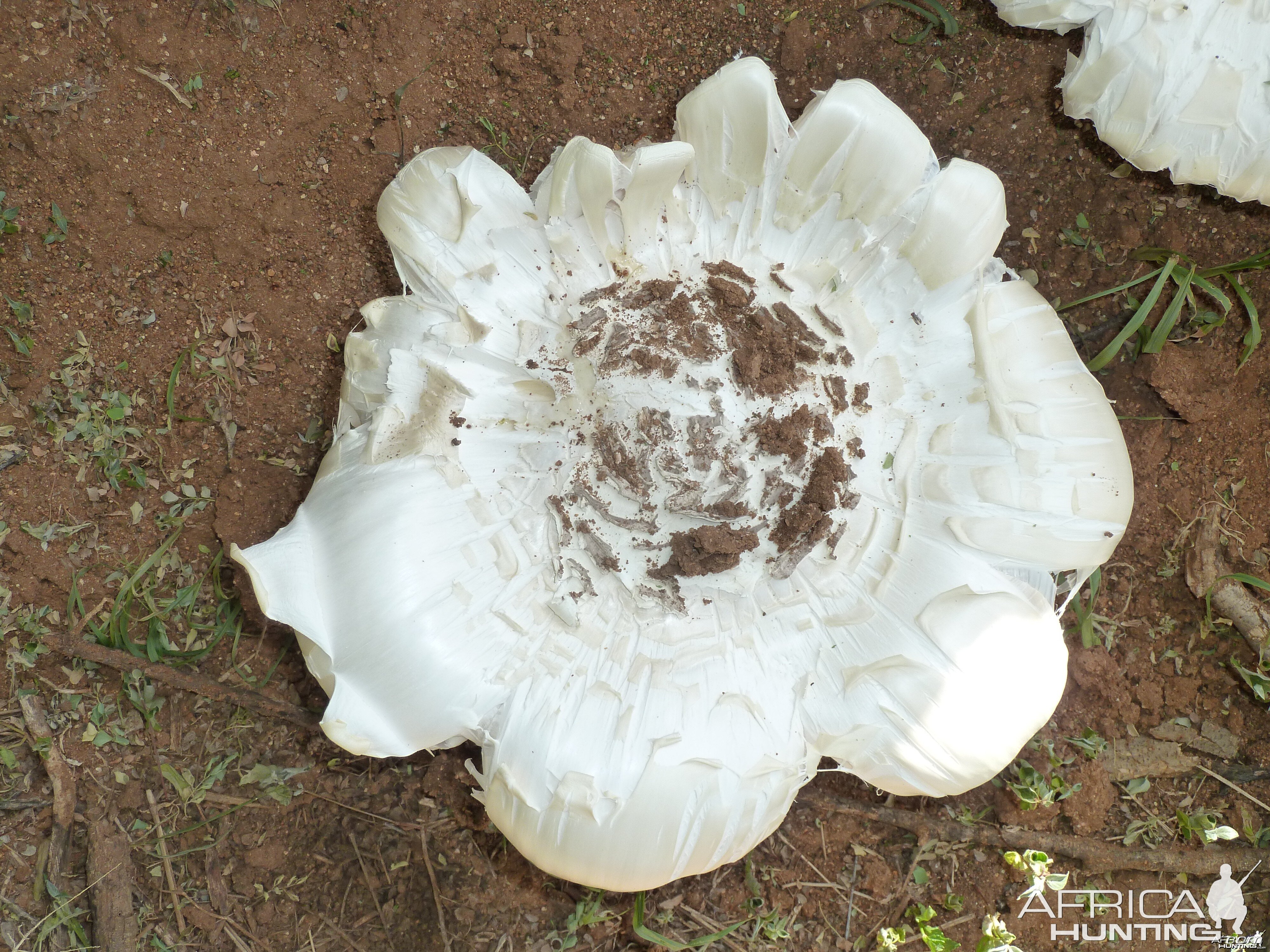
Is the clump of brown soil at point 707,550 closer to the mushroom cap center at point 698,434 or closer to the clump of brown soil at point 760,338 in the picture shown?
the mushroom cap center at point 698,434

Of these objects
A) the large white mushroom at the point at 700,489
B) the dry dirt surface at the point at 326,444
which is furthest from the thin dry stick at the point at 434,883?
the large white mushroom at the point at 700,489

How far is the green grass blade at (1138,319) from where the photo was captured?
145 cm

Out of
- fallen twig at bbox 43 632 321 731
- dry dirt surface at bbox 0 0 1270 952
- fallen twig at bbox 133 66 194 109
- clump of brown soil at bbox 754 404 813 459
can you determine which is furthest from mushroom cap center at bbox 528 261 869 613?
fallen twig at bbox 133 66 194 109

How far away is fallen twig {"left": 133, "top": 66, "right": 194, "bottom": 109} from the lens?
1.29 metres

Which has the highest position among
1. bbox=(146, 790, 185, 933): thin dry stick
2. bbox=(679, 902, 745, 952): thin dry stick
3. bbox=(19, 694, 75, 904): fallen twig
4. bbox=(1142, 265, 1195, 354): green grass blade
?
bbox=(1142, 265, 1195, 354): green grass blade

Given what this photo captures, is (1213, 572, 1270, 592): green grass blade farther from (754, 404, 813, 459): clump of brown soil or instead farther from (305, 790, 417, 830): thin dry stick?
(305, 790, 417, 830): thin dry stick

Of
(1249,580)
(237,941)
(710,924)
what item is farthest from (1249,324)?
(237,941)

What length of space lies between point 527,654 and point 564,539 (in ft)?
0.53

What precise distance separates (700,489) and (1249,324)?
3.64ft

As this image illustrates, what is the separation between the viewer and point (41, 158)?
128 centimetres

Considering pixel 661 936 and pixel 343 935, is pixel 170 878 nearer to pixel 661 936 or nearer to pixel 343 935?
pixel 343 935

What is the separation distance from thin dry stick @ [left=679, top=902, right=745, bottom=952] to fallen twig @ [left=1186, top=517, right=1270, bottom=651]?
1014mm

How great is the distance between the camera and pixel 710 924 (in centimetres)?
142

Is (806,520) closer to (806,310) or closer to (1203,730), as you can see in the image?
(806,310)
